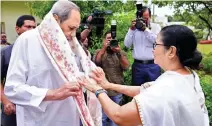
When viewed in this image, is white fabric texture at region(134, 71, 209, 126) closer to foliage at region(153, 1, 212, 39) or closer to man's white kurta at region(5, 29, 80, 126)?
man's white kurta at region(5, 29, 80, 126)

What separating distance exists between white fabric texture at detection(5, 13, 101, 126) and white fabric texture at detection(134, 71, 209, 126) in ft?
2.13

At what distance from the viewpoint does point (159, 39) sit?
6.35 ft

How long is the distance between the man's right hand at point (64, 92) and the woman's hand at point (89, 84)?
43 mm

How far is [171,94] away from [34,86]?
99cm

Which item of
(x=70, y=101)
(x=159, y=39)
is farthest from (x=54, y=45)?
(x=159, y=39)

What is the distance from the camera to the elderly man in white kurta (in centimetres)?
227

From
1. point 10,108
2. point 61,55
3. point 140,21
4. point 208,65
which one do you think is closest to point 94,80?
point 61,55

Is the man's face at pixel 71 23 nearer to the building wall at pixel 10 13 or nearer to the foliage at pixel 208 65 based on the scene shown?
the foliage at pixel 208 65

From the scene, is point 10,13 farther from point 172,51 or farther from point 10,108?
point 172,51

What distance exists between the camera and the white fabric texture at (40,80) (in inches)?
89.7

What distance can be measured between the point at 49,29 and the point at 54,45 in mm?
119

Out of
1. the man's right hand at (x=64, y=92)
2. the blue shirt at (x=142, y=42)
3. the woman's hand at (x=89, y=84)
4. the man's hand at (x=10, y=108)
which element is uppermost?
the woman's hand at (x=89, y=84)

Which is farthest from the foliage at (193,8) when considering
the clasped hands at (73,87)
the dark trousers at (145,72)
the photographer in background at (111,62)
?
the clasped hands at (73,87)

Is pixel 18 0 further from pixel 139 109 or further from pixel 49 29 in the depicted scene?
pixel 139 109
